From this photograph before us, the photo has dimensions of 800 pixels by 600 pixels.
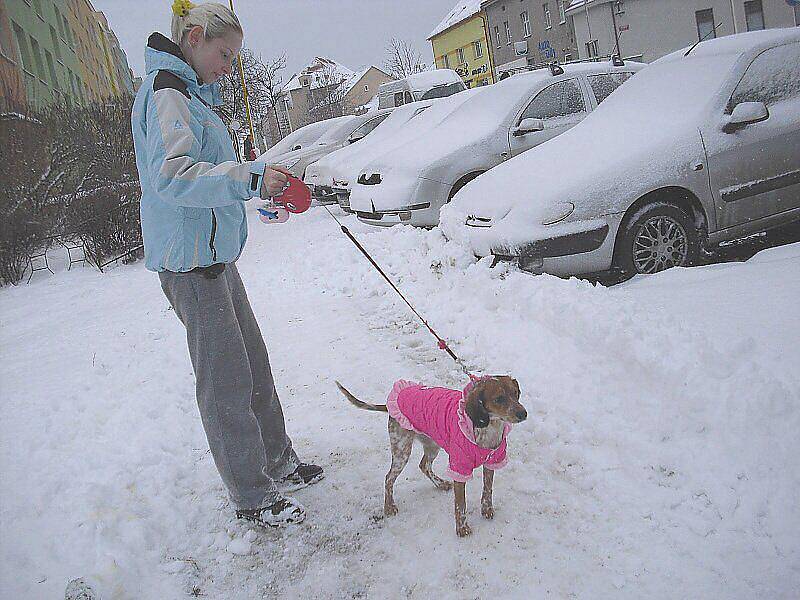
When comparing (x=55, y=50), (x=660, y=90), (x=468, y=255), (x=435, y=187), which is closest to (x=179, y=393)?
(x=468, y=255)

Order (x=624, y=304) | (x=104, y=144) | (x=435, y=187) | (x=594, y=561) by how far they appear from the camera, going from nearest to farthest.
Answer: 1. (x=594, y=561)
2. (x=624, y=304)
3. (x=435, y=187)
4. (x=104, y=144)

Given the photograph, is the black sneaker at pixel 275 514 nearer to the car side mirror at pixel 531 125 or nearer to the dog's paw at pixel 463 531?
the dog's paw at pixel 463 531

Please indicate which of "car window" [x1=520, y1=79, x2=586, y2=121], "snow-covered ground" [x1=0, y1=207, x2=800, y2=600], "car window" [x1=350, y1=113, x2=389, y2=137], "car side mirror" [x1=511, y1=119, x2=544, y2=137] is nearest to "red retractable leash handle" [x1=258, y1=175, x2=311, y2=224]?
"snow-covered ground" [x1=0, y1=207, x2=800, y2=600]

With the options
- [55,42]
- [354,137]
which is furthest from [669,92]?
[55,42]

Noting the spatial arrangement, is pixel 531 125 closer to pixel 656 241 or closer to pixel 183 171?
pixel 656 241

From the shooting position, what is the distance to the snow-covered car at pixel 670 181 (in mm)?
5543

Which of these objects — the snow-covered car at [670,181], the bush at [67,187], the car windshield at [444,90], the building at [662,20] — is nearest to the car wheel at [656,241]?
the snow-covered car at [670,181]

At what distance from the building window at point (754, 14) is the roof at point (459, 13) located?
22.5 meters

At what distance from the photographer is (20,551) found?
2.97m

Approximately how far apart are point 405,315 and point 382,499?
9.87 ft

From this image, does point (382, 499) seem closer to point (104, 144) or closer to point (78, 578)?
point (78, 578)

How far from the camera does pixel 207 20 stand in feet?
9.06

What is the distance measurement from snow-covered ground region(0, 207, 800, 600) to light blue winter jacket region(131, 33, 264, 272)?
→ 4.34 ft

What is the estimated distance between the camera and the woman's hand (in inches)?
106
